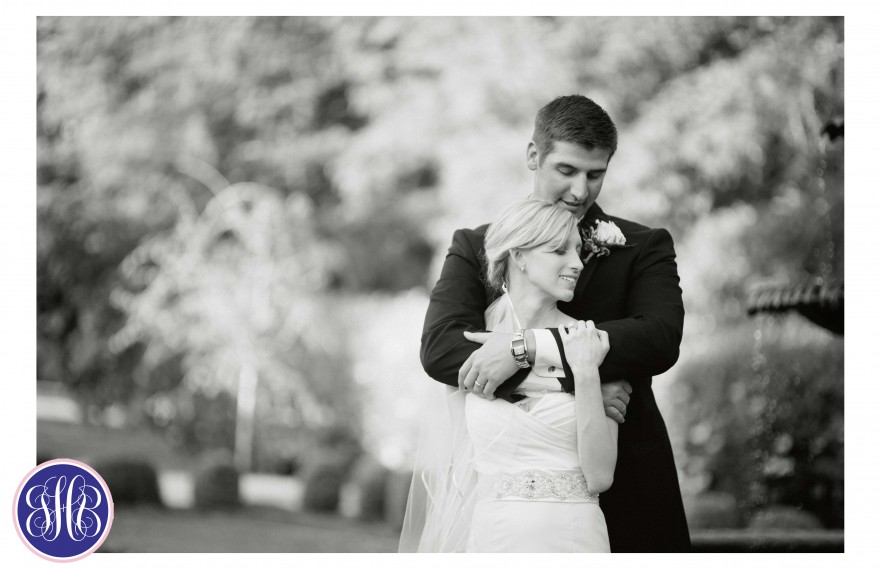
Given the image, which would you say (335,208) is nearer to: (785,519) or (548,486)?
(785,519)

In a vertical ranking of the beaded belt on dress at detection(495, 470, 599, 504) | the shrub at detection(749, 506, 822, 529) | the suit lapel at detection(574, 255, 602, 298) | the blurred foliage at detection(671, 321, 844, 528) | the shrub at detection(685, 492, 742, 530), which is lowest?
the shrub at detection(685, 492, 742, 530)

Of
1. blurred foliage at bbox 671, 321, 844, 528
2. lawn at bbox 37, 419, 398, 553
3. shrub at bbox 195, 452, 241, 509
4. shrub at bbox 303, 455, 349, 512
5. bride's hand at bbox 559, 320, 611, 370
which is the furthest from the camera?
shrub at bbox 303, 455, 349, 512

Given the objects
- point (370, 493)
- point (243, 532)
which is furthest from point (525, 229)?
point (370, 493)

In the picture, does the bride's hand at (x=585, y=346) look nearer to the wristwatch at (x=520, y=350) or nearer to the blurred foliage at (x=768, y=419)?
the wristwatch at (x=520, y=350)

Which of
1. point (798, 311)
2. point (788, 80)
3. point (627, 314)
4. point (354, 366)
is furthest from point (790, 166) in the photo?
point (627, 314)

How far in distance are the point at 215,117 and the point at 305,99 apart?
1.27 m

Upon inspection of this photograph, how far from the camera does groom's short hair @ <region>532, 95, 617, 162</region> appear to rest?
2.90 m

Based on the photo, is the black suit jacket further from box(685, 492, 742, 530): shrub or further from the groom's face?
box(685, 492, 742, 530): shrub

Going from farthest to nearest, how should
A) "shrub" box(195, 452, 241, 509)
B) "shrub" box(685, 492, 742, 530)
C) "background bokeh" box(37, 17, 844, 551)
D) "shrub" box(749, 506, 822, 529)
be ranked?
"background bokeh" box(37, 17, 844, 551), "shrub" box(195, 452, 241, 509), "shrub" box(685, 492, 742, 530), "shrub" box(749, 506, 822, 529)

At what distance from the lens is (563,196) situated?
2.94 meters

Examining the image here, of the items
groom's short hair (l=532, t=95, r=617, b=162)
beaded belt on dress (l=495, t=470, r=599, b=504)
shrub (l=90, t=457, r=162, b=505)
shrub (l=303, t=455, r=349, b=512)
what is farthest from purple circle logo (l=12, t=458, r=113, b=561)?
shrub (l=303, t=455, r=349, b=512)

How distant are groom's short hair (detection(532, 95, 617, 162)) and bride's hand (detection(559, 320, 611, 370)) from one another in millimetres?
553

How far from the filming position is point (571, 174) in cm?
293

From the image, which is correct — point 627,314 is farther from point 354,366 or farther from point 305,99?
point 305,99
